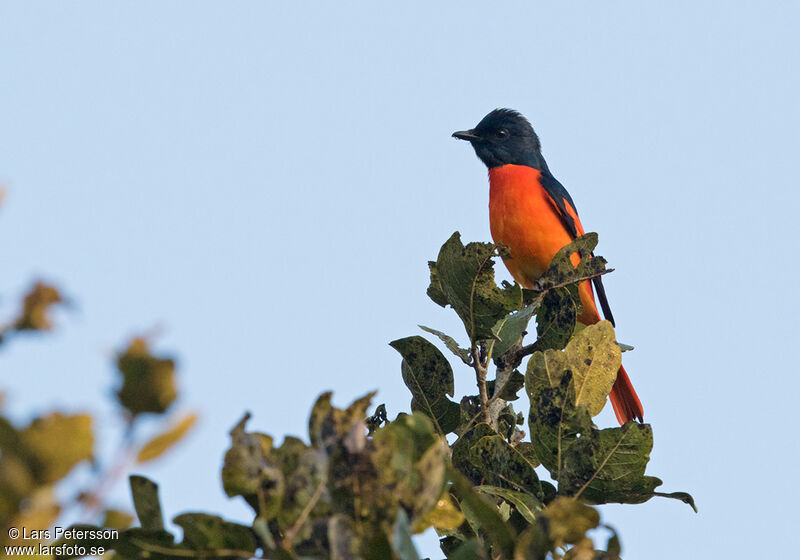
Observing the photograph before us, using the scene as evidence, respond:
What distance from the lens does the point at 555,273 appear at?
117 inches

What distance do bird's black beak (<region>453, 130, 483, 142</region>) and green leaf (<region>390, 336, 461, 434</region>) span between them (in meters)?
4.76

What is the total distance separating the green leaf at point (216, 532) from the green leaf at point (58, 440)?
51 centimetres

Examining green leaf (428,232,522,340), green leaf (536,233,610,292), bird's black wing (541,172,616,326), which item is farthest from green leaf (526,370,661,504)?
bird's black wing (541,172,616,326)

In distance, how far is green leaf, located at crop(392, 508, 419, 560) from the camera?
4.04 ft

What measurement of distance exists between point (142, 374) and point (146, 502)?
0.76 metres

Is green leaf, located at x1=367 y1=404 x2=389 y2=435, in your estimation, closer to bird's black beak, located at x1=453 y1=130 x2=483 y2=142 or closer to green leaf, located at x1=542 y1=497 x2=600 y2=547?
green leaf, located at x1=542 y1=497 x2=600 y2=547

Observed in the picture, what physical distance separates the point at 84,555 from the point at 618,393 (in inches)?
186

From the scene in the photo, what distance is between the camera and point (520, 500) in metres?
2.15

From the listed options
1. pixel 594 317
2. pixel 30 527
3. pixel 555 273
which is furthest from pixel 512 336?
pixel 594 317

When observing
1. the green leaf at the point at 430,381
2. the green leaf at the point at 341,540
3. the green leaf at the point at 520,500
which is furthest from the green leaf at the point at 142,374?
the green leaf at the point at 430,381

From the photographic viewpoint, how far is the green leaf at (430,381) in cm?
275

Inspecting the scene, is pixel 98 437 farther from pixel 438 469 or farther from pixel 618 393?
pixel 618 393

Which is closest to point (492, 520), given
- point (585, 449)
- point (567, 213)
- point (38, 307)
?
point (38, 307)

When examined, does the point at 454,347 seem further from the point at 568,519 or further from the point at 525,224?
the point at 525,224
